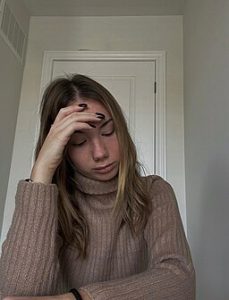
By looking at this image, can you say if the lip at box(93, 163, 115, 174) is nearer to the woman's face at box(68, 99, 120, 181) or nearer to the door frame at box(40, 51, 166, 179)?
the woman's face at box(68, 99, 120, 181)

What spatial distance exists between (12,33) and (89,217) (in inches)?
67.3

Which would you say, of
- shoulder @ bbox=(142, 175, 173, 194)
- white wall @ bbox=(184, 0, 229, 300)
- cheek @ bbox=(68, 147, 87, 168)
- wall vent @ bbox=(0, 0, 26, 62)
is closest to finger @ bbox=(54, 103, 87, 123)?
cheek @ bbox=(68, 147, 87, 168)

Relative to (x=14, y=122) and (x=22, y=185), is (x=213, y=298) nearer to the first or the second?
(x=22, y=185)

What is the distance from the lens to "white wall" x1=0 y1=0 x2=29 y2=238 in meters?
1.95

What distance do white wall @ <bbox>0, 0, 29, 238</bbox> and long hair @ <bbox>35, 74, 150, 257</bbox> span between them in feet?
3.94

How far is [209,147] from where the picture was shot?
1271 millimetres

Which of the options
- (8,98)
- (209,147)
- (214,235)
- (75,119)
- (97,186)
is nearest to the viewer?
(75,119)

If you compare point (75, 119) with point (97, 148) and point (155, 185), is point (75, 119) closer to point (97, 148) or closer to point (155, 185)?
point (97, 148)

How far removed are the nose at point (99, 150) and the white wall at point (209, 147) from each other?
44 centimetres

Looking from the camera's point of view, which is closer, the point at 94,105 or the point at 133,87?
the point at 94,105

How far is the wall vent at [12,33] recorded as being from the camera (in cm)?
195

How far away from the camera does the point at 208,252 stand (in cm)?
128

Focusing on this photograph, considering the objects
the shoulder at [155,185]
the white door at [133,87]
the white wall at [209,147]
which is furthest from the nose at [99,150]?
the white door at [133,87]

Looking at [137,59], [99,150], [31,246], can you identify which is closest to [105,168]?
[99,150]
